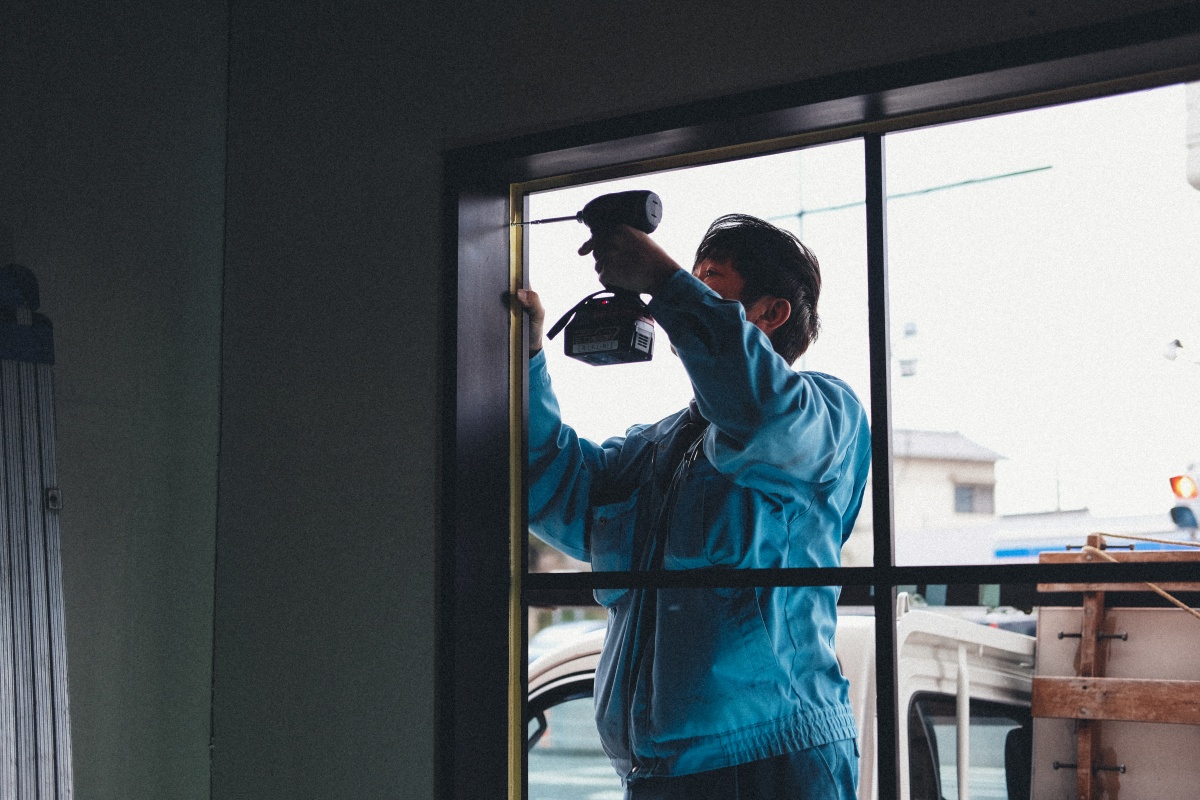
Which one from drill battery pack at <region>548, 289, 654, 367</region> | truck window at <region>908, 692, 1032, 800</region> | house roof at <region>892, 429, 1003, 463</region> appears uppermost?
drill battery pack at <region>548, 289, 654, 367</region>

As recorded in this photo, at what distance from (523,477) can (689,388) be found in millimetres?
353

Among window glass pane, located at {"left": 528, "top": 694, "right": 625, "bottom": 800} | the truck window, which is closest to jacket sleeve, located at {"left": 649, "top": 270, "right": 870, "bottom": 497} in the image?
the truck window

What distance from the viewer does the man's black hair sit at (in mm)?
1852

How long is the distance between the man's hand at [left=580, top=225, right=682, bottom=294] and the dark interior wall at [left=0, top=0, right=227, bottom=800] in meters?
0.85

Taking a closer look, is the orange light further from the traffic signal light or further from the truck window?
the truck window

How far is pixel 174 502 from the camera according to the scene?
2.01 metres

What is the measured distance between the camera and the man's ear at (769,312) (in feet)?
6.19

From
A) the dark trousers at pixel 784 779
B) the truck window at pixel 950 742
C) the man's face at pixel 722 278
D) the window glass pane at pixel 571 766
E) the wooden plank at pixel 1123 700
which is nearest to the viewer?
the dark trousers at pixel 784 779

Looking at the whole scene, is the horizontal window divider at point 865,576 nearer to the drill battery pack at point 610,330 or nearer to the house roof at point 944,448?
the house roof at point 944,448

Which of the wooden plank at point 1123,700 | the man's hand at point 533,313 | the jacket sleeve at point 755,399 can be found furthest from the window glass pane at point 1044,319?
the man's hand at point 533,313

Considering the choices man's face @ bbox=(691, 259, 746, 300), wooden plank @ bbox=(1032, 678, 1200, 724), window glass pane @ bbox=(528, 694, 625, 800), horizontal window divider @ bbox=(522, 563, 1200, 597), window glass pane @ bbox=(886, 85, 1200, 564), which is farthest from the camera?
window glass pane @ bbox=(528, 694, 625, 800)

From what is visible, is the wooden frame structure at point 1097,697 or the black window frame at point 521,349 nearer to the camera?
A: the black window frame at point 521,349

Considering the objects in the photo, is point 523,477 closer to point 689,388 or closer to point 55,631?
Result: point 689,388

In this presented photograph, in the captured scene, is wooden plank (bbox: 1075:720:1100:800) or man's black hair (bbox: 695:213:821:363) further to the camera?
wooden plank (bbox: 1075:720:1100:800)
